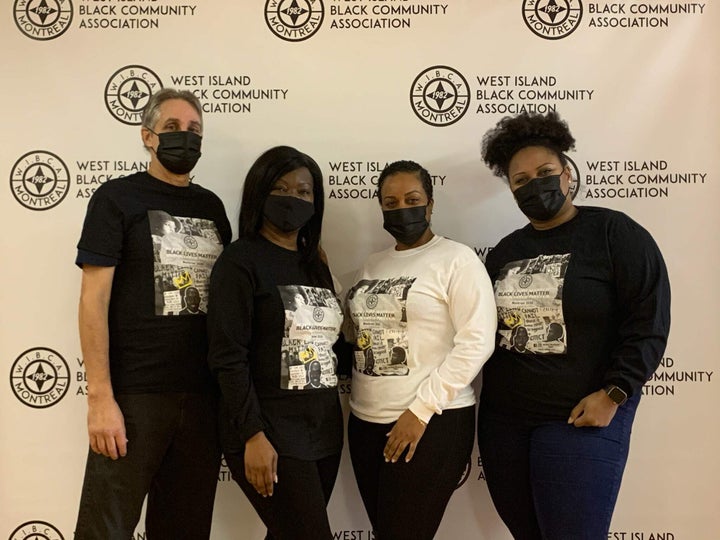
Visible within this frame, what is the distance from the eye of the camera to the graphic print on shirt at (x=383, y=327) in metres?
1.53

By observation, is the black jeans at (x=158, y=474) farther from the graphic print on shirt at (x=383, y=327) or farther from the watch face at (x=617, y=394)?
the watch face at (x=617, y=394)

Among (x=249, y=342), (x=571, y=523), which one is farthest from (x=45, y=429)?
(x=571, y=523)

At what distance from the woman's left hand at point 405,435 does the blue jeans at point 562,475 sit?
0.29 m

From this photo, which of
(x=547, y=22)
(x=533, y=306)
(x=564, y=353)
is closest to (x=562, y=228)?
(x=533, y=306)

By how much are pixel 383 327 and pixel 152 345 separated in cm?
67

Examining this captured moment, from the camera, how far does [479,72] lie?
204 centimetres

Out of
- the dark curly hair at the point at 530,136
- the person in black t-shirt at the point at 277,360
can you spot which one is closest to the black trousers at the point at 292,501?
the person in black t-shirt at the point at 277,360

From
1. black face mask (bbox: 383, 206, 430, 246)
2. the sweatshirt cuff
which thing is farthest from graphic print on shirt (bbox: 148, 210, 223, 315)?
the sweatshirt cuff

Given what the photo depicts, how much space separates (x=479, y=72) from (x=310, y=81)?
67cm

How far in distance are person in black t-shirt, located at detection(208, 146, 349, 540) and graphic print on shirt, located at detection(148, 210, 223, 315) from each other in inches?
5.4

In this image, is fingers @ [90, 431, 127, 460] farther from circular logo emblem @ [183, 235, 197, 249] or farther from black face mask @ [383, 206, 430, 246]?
black face mask @ [383, 206, 430, 246]

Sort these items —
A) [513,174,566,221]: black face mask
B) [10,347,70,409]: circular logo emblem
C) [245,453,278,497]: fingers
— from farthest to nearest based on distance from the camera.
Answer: [10,347,70,409]: circular logo emblem
[513,174,566,221]: black face mask
[245,453,278,497]: fingers

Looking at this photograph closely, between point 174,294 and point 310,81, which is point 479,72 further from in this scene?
point 174,294

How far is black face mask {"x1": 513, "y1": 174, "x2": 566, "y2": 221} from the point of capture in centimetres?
154
